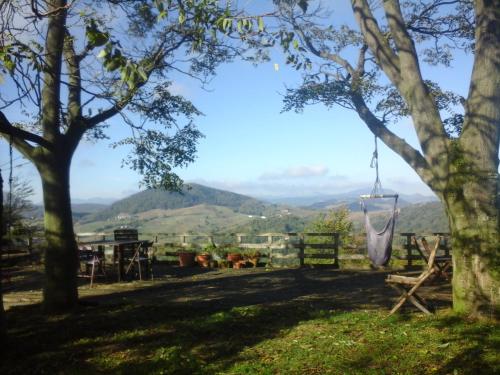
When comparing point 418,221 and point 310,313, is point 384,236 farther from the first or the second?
point 418,221

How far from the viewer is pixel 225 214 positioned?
81.4 m

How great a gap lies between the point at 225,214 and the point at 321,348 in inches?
3005

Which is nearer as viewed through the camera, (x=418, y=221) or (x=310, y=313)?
(x=310, y=313)

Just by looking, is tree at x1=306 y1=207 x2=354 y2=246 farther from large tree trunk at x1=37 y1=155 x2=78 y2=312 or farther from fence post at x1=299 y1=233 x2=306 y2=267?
large tree trunk at x1=37 y1=155 x2=78 y2=312

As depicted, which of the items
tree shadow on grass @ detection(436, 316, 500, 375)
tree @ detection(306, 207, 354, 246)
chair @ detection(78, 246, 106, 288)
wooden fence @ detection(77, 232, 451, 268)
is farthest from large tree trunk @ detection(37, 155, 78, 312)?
tree @ detection(306, 207, 354, 246)

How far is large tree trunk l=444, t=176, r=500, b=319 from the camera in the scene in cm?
593

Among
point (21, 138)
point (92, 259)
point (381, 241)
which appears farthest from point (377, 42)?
point (92, 259)

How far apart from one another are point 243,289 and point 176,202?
277 ft

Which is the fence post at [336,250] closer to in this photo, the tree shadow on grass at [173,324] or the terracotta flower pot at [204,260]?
the tree shadow on grass at [173,324]

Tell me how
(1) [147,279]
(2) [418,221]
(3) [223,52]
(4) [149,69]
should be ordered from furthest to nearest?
(2) [418,221] < (1) [147,279] < (3) [223,52] < (4) [149,69]

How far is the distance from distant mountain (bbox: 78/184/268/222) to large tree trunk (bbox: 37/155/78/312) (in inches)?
3064

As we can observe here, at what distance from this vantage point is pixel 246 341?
5.66 m

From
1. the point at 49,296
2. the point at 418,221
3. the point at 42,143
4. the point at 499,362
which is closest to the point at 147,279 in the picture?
the point at 49,296

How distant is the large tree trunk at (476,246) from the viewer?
593 cm
